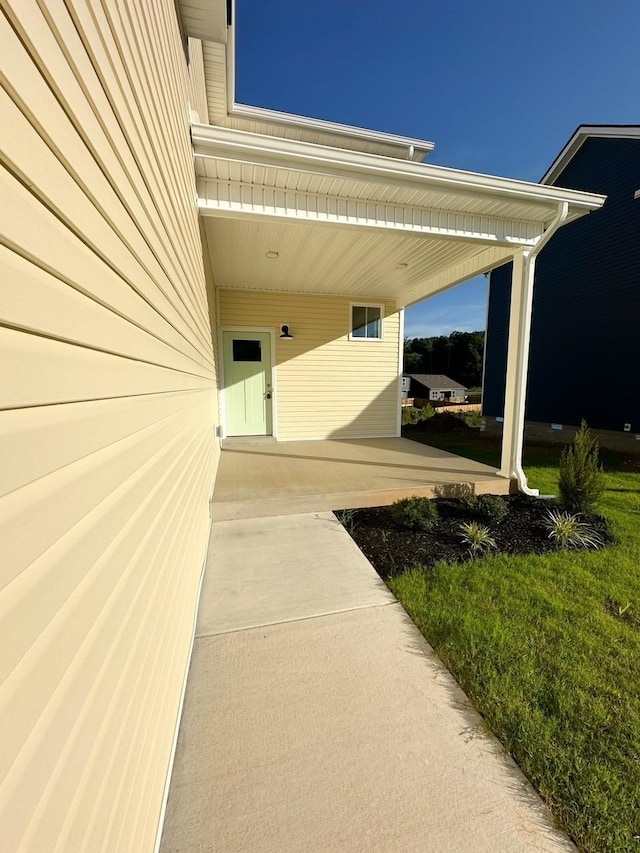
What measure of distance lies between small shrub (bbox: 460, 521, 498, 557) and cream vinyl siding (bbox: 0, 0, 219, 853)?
8.97ft

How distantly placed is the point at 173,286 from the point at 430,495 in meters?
3.57

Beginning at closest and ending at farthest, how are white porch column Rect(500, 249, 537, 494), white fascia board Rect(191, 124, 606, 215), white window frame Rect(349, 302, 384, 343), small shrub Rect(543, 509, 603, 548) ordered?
white fascia board Rect(191, 124, 606, 215), small shrub Rect(543, 509, 603, 548), white porch column Rect(500, 249, 537, 494), white window frame Rect(349, 302, 384, 343)

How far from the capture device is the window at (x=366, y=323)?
23.9ft

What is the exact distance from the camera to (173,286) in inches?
73.5

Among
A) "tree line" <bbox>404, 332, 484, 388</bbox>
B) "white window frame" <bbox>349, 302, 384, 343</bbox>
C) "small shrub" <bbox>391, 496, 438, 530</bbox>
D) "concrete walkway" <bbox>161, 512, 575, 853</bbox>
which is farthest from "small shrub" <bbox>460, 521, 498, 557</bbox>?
"tree line" <bbox>404, 332, 484, 388</bbox>

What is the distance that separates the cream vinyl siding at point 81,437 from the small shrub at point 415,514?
8.79 ft

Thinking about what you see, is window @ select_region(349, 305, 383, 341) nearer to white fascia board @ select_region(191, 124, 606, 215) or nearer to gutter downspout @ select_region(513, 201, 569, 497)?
gutter downspout @ select_region(513, 201, 569, 497)

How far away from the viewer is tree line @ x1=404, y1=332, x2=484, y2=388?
38906 millimetres

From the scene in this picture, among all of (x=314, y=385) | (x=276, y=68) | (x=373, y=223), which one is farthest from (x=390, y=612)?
(x=276, y=68)

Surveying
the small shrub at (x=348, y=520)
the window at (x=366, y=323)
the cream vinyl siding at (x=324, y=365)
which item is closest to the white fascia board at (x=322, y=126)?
the cream vinyl siding at (x=324, y=365)

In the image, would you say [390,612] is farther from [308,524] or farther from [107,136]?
[107,136]

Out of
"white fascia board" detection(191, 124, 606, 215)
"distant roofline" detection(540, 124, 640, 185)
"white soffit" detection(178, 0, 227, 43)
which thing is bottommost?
"white fascia board" detection(191, 124, 606, 215)

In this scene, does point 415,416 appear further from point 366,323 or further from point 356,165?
point 356,165

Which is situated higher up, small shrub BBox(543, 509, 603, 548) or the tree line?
the tree line
